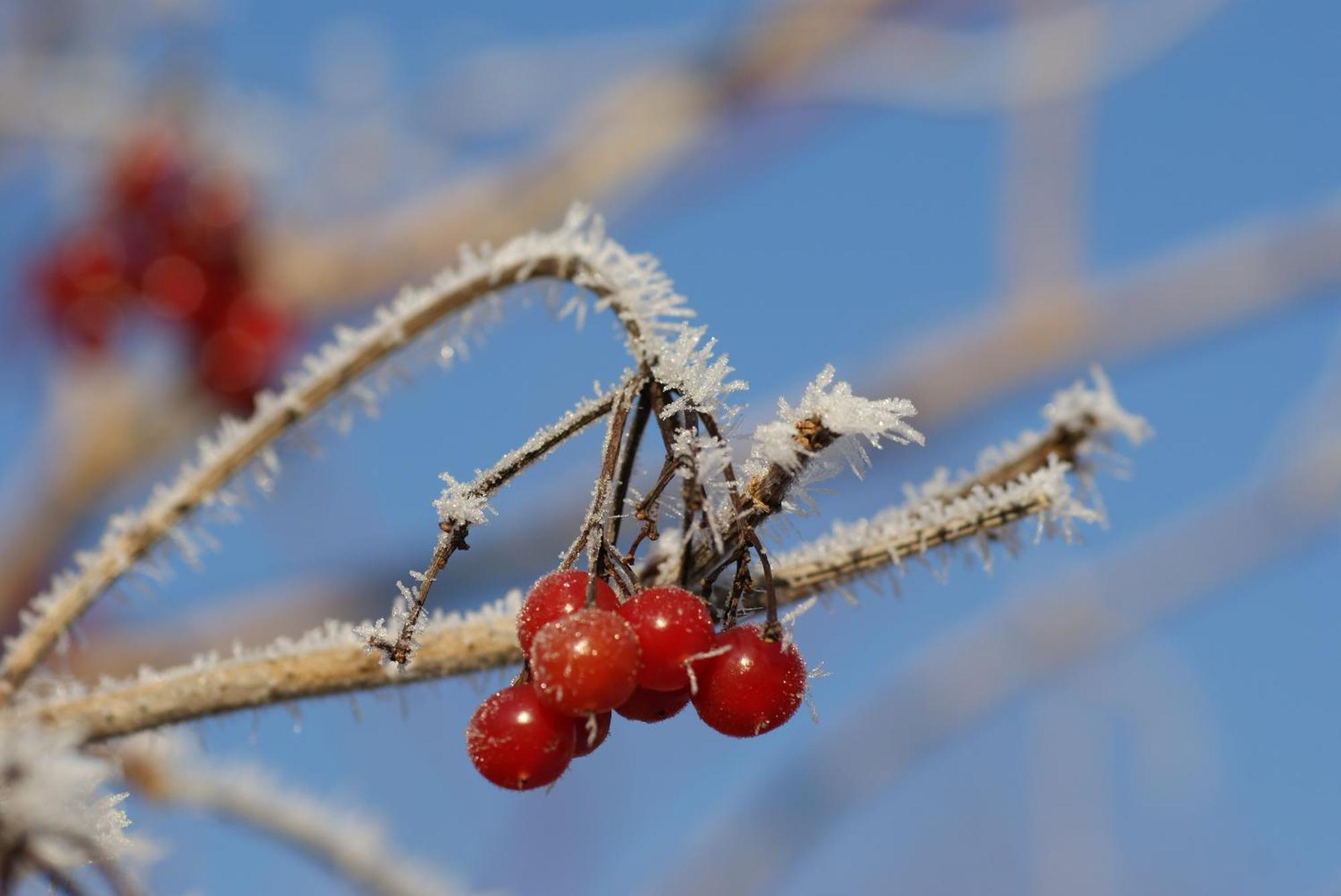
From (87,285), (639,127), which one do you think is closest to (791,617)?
(639,127)

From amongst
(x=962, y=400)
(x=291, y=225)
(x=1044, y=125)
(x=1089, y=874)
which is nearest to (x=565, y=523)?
(x=962, y=400)

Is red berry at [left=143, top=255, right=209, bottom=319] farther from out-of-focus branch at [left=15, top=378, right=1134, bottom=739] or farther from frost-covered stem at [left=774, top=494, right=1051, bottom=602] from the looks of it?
frost-covered stem at [left=774, top=494, right=1051, bottom=602]

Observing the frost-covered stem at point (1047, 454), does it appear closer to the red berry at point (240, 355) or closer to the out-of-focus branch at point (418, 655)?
the out-of-focus branch at point (418, 655)

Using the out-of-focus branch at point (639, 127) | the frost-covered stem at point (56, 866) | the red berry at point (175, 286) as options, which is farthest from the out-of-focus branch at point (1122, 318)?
the frost-covered stem at point (56, 866)

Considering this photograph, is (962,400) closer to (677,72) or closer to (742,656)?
(677,72)

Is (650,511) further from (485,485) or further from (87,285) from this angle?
(87,285)

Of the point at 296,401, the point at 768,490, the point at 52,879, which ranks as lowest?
the point at 52,879
